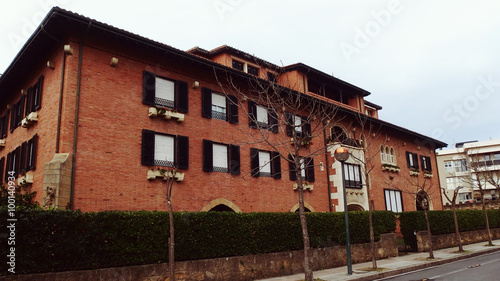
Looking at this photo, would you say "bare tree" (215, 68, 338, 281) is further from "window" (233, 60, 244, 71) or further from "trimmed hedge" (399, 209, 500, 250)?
"trimmed hedge" (399, 209, 500, 250)

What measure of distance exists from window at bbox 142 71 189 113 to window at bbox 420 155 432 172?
26.6 m

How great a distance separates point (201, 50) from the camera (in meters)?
24.1

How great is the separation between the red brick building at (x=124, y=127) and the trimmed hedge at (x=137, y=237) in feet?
11.0

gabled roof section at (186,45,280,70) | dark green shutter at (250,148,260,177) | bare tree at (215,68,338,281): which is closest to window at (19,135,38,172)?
bare tree at (215,68,338,281)

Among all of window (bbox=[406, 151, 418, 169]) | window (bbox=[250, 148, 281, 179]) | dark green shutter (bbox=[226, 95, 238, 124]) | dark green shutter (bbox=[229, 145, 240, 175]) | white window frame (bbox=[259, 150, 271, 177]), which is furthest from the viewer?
window (bbox=[406, 151, 418, 169])

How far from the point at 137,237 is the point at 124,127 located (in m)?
5.75

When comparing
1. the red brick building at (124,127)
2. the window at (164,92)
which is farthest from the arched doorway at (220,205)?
the window at (164,92)

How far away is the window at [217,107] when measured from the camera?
19.1 metres

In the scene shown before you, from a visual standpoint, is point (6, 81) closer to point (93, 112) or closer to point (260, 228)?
point (93, 112)

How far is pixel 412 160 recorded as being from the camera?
113 ft

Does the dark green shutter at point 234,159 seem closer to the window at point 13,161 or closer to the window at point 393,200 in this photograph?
the window at point 13,161

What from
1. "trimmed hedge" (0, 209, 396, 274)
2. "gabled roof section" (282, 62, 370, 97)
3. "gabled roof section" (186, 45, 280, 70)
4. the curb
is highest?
"gabled roof section" (186, 45, 280, 70)

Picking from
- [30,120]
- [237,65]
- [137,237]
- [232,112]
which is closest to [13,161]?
[30,120]

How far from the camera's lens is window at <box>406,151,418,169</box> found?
1334 inches
